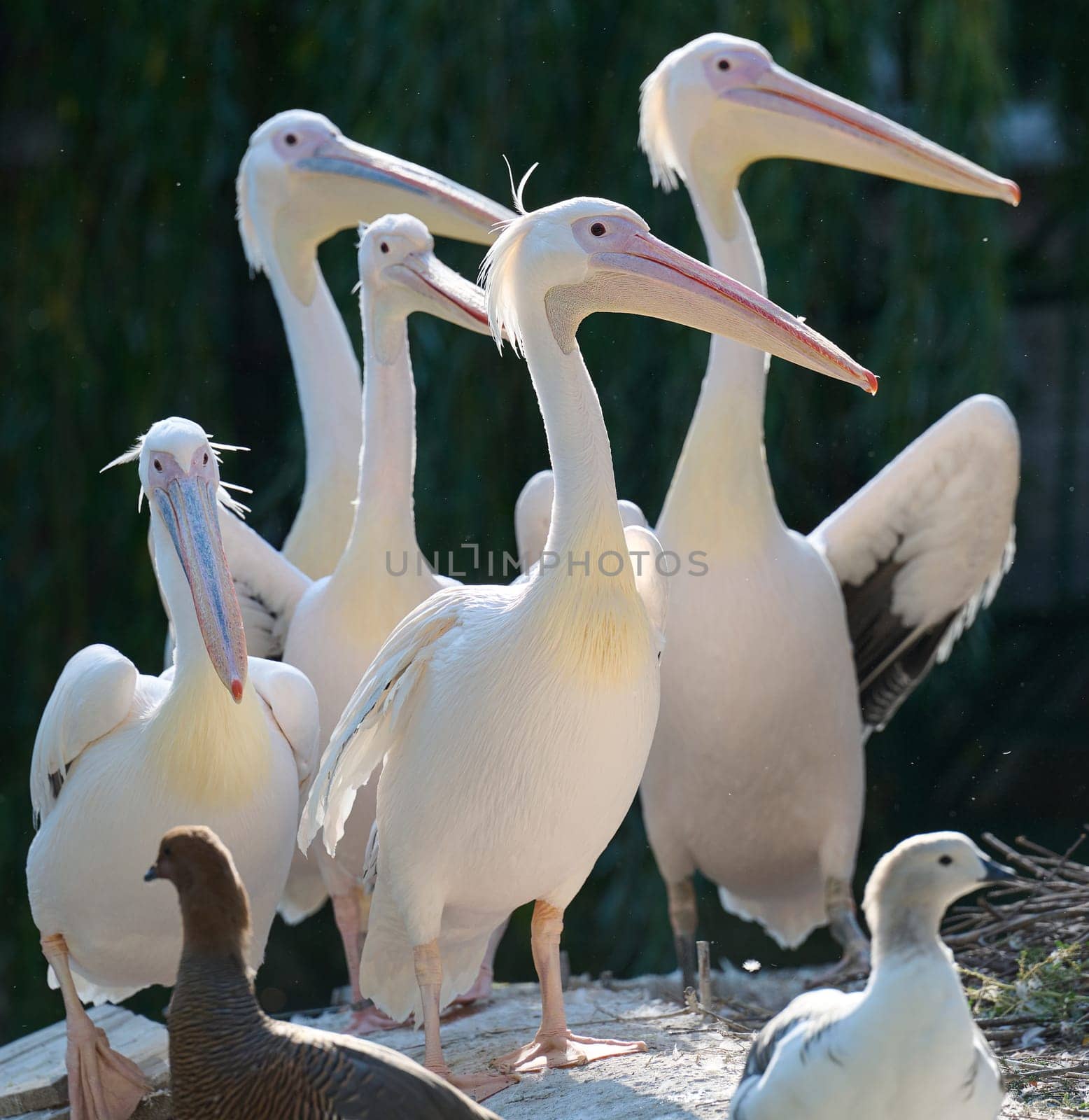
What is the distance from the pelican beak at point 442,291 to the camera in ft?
11.6

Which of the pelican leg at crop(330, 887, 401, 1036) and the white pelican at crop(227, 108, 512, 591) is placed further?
the white pelican at crop(227, 108, 512, 591)

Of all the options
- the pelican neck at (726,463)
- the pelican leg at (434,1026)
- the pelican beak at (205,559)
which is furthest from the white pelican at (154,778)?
the pelican neck at (726,463)

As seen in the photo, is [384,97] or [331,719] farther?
[384,97]

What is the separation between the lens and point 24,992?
5207mm

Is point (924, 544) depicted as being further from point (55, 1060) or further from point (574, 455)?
point (55, 1060)

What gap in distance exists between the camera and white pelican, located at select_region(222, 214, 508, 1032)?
11.5 ft

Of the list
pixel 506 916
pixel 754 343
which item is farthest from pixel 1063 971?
pixel 754 343

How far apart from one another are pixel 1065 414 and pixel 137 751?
3.48 metres

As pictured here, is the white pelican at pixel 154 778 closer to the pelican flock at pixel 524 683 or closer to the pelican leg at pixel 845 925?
the pelican flock at pixel 524 683

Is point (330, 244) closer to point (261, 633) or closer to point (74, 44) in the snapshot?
point (74, 44)

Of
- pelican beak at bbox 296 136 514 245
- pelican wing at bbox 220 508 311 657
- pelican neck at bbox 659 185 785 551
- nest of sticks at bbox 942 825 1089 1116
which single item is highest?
pelican beak at bbox 296 136 514 245

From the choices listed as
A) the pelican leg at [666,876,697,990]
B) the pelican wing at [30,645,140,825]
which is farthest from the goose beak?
the pelican leg at [666,876,697,990]

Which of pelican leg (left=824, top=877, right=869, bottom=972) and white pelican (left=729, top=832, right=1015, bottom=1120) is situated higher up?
white pelican (left=729, top=832, right=1015, bottom=1120)

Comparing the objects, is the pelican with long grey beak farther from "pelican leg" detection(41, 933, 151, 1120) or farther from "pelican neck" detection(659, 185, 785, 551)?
"pelican leg" detection(41, 933, 151, 1120)
